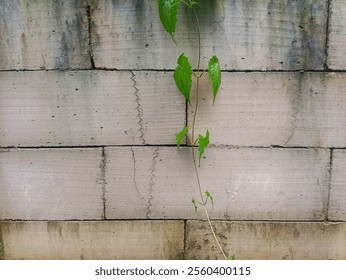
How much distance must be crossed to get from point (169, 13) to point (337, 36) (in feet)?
3.89

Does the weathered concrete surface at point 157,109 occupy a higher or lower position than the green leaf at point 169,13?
lower

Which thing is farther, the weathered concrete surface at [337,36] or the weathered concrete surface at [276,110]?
the weathered concrete surface at [276,110]

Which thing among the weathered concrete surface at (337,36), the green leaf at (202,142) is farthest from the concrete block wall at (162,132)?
the green leaf at (202,142)

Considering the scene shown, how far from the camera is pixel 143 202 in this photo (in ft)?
9.03

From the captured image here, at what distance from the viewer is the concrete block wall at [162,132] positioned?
97.9 inches

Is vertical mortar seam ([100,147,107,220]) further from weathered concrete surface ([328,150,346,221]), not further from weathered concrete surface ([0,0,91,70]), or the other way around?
weathered concrete surface ([328,150,346,221])

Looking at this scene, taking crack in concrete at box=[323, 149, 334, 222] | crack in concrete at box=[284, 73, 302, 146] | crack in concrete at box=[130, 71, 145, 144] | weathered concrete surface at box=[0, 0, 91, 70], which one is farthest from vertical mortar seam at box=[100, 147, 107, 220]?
crack in concrete at box=[323, 149, 334, 222]

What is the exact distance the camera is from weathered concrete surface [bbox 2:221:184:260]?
9.16ft

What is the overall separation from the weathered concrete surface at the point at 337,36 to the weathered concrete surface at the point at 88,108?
1097 mm

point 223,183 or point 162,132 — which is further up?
point 162,132

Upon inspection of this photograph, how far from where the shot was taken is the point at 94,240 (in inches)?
111

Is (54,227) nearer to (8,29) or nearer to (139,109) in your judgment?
(139,109)

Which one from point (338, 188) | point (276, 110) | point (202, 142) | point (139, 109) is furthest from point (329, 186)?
point (139, 109)

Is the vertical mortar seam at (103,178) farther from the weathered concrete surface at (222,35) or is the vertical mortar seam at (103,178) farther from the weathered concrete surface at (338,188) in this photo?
the weathered concrete surface at (338,188)
